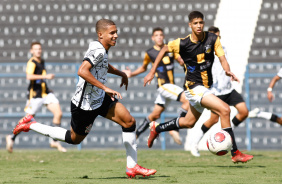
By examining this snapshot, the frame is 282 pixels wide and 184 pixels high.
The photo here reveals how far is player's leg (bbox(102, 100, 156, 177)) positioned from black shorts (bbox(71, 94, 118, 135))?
0.16ft

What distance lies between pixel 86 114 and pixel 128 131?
507mm

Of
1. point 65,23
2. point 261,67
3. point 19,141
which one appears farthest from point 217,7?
point 19,141

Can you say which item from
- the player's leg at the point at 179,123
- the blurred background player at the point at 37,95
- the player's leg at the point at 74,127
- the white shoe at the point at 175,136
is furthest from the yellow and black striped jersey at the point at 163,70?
the player's leg at the point at 74,127

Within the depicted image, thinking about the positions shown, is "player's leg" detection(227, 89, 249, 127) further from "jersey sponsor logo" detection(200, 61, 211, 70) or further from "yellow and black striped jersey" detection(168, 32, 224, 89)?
"jersey sponsor logo" detection(200, 61, 211, 70)

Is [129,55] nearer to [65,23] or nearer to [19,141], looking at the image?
[65,23]

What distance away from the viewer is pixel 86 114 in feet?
19.2

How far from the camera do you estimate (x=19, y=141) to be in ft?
45.2

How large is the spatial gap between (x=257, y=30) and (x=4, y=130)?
7430 millimetres

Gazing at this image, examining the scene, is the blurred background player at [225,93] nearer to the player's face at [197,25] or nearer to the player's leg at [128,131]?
the player's face at [197,25]

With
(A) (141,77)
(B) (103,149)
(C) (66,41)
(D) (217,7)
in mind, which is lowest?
(B) (103,149)

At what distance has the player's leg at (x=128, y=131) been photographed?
5.80m

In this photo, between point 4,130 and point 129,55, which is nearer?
point 4,130

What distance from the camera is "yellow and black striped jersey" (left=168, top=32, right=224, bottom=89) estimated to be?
7.22 metres

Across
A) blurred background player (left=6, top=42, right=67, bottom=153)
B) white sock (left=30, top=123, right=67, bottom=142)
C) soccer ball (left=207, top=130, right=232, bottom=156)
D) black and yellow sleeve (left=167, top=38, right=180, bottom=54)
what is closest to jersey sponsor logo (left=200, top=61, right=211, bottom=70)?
black and yellow sleeve (left=167, top=38, right=180, bottom=54)
